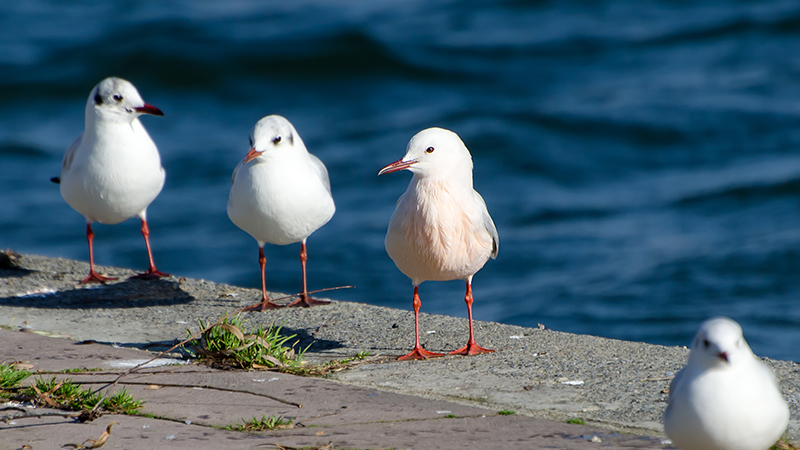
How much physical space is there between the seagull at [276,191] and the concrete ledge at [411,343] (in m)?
0.53

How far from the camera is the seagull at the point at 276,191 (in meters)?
Result: 5.44

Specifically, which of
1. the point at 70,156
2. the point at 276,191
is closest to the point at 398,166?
the point at 276,191

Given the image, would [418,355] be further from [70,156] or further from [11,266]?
[11,266]

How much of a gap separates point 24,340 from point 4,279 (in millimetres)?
1930

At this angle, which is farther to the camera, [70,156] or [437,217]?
[70,156]

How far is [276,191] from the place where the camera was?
5434 mm

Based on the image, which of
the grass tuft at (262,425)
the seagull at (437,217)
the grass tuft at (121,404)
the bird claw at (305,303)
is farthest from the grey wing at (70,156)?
the grass tuft at (262,425)

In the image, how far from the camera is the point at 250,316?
211 inches

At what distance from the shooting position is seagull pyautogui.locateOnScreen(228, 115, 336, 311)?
17.8ft

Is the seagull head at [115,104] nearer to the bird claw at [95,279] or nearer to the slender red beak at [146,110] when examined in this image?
the slender red beak at [146,110]

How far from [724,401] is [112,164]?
4.65 metres

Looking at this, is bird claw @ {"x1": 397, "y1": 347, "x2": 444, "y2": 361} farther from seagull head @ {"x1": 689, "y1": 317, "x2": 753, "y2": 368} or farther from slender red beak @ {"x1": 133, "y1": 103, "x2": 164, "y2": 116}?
slender red beak @ {"x1": 133, "y1": 103, "x2": 164, "y2": 116}

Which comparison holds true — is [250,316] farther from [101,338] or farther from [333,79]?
[333,79]

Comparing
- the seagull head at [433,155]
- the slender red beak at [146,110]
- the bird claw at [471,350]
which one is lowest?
the bird claw at [471,350]
